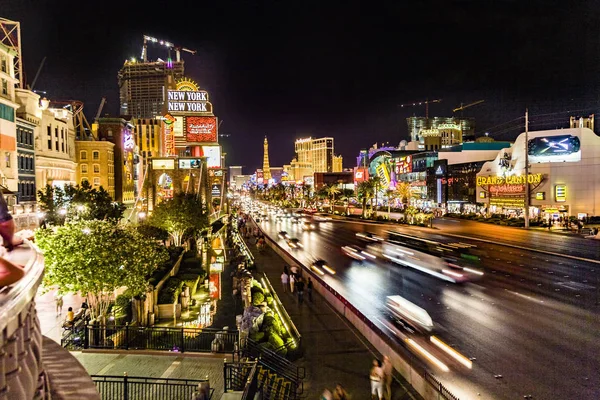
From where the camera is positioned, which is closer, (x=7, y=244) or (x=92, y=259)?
(x=7, y=244)

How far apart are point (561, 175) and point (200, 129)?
6538cm

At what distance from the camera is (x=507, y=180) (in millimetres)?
68375

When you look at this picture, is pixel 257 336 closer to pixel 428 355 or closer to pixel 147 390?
pixel 147 390

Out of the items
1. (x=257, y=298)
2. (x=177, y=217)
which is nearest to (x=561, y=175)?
(x=177, y=217)

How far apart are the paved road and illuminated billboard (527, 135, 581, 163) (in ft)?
101

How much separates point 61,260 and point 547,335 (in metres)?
19.7

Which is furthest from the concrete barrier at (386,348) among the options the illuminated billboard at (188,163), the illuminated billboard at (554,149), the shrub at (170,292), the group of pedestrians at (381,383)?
the illuminated billboard at (188,163)

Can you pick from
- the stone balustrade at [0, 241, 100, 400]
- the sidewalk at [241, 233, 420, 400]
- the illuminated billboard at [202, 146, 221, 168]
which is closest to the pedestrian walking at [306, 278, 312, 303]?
the sidewalk at [241, 233, 420, 400]

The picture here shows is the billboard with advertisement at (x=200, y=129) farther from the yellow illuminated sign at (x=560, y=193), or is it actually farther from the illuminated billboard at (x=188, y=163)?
the yellow illuminated sign at (x=560, y=193)

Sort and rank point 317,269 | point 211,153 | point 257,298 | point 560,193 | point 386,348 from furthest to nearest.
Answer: point 211,153 < point 560,193 < point 317,269 < point 257,298 < point 386,348

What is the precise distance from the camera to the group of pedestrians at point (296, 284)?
23.8 metres

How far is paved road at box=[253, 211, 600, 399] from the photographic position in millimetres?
13445

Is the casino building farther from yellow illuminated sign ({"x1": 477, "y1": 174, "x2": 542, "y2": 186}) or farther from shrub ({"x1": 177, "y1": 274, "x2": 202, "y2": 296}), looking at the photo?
shrub ({"x1": 177, "y1": 274, "x2": 202, "y2": 296})

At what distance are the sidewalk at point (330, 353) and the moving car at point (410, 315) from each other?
2603mm
